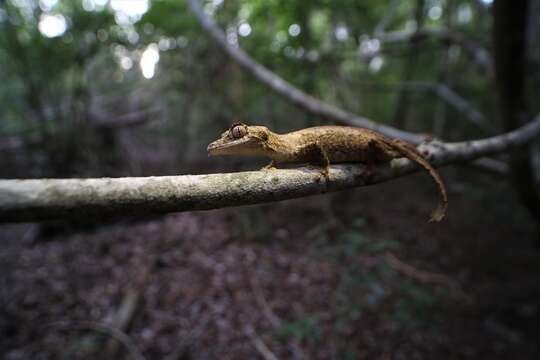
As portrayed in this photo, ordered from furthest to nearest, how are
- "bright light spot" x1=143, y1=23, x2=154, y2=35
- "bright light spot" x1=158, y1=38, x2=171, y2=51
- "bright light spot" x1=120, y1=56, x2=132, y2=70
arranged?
"bright light spot" x1=120, y1=56, x2=132, y2=70 < "bright light spot" x1=158, y1=38, x2=171, y2=51 < "bright light spot" x1=143, y1=23, x2=154, y2=35

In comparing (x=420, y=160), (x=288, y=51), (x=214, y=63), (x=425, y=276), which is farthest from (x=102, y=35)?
(x=425, y=276)

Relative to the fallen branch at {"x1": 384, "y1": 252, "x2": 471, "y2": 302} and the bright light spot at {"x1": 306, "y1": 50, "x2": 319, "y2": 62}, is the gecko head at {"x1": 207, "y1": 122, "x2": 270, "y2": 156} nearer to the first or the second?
the fallen branch at {"x1": 384, "y1": 252, "x2": 471, "y2": 302}

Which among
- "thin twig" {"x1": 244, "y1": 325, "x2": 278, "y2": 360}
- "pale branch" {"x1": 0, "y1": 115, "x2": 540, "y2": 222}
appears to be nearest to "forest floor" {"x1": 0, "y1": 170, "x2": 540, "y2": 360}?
"thin twig" {"x1": 244, "y1": 325, "x2": 278, "y2": 360}

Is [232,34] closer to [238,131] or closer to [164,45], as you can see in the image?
[164,45]

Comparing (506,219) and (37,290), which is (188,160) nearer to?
(37,290)

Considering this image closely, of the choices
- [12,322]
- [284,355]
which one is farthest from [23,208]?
[12,322]

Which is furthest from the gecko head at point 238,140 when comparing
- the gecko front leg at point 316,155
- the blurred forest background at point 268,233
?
the blurred forest background at point 268,233

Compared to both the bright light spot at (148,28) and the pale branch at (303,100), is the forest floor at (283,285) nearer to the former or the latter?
the pale branch at (303,100)
